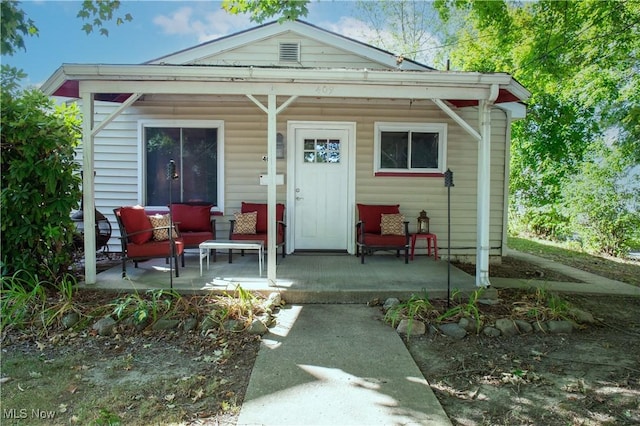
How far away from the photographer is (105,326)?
144 inches

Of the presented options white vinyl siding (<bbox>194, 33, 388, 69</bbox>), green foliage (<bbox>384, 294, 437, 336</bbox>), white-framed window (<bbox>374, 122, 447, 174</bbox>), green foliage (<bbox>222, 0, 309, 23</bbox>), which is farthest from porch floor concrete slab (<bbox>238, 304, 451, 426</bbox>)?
white vinyl siding (<bbox>194, 33, 388, 69</bbox>)

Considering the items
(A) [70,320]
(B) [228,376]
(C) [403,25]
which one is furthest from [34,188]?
(C) [403,25]

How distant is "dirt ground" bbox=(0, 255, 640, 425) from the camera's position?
244cm

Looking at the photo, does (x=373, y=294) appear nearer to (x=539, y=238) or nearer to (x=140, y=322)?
(x=140, y=322)

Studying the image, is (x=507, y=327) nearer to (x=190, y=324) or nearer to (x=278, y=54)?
(x=190, y=324)

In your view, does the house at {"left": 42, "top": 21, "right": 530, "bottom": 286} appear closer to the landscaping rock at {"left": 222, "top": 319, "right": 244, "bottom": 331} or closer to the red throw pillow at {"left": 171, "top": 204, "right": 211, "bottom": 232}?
the red throw pillow at {"left": 171, "top": 204, "right": 211, "bottom": 232}

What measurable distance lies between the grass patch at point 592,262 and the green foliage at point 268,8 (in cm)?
628

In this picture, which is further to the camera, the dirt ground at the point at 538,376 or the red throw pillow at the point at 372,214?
the red throw pillow at the point at 372,214

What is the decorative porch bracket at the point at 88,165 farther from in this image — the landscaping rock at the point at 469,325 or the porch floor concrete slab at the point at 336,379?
the landscaping rock at the point at 469,325

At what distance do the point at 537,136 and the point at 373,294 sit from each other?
39.2 ft

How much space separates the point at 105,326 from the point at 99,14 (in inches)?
119

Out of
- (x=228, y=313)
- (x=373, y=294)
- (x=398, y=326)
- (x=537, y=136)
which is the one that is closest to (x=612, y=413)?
(x=398, y=326)

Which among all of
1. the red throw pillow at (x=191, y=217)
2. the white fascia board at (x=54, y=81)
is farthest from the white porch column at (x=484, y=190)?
the white fascia board at (x=54, y=81)
